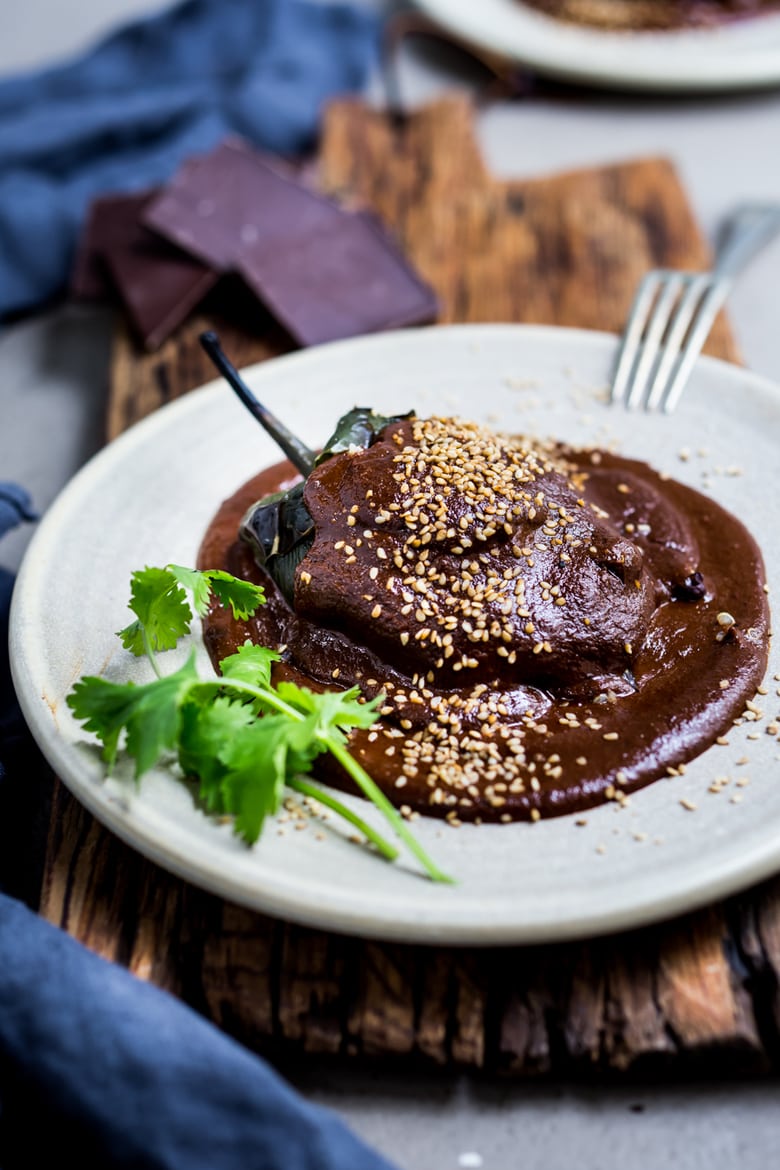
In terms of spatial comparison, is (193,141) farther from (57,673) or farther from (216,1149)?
(216,1149)

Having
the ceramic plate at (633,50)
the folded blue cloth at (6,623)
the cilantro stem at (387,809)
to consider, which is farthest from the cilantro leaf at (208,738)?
the ceramic plate at (633,50)

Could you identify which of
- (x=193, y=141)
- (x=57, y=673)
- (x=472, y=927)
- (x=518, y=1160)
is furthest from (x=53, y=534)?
(x=193, y=141)

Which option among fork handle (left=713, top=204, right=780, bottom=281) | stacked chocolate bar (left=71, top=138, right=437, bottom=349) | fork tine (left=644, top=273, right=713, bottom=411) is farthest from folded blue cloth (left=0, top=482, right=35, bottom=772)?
fork handle (left=713, top=204, right=780, bottom=281)

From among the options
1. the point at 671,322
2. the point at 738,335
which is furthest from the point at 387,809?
the point at 738,335

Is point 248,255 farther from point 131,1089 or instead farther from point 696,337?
point 131,1089

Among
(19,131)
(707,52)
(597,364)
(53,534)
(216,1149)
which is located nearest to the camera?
(216,1149)

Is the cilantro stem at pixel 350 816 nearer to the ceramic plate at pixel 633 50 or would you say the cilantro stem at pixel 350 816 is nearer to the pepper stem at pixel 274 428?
the pepper stem at pixel 274 428
